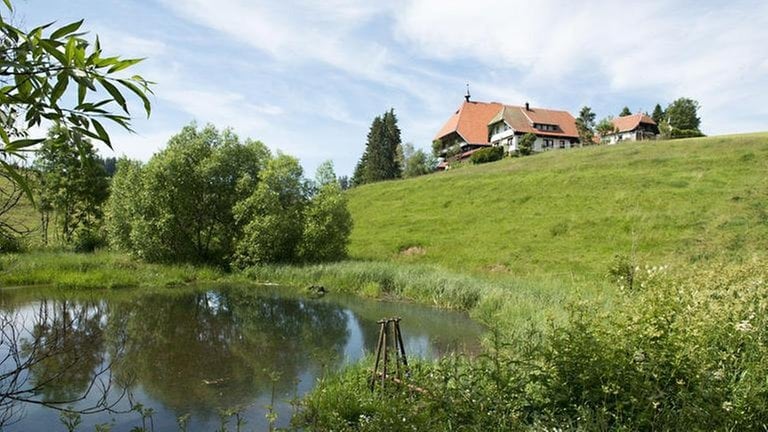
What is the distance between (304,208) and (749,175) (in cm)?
2636

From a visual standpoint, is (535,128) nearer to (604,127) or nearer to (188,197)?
(604,127)

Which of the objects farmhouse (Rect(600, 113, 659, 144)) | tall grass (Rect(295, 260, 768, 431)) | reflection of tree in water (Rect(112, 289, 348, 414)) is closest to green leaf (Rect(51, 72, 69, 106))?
tall grass (Rect(295, 260, 768, 431))

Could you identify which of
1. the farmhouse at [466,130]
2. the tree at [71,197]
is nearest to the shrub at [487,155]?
the farmhouse at [466,130]

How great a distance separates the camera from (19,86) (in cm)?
167

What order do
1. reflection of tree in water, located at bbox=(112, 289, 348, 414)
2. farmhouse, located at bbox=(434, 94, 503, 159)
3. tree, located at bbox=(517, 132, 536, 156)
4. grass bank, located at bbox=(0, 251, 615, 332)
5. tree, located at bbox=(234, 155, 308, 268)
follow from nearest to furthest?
reflection of tree in water, located at bbox=(112, 289, 348, 414)
grass bank, located at bbox=(0, 251, 615, 332)
tree, located at bbox=(234, 155, 308, 268)
tree, located at bbox=(517, 132, 536, 156)
farmhouse, located at bbox=(434, 94, 503, 159)

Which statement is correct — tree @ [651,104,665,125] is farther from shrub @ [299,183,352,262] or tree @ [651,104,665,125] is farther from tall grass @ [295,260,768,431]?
tall grass @ [295,260,768,431]

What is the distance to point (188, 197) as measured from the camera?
2636 cm

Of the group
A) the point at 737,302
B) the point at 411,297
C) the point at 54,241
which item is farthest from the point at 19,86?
the point at 54,241

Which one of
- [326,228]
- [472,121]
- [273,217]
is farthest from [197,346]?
[472,121]

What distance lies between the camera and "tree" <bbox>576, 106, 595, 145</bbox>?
191 ft

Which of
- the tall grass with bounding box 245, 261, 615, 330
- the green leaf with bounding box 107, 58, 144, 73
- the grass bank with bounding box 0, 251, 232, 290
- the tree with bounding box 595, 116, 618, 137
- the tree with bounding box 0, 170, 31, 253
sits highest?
the tree with bounding box 595, 116, 618, 137

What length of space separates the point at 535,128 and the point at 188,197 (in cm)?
4608

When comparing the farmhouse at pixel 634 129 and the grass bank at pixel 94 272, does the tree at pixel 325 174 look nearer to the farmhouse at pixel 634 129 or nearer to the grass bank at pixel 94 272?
the grass bank at pixel 94 272

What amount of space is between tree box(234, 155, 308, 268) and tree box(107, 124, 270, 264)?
1.15 m
